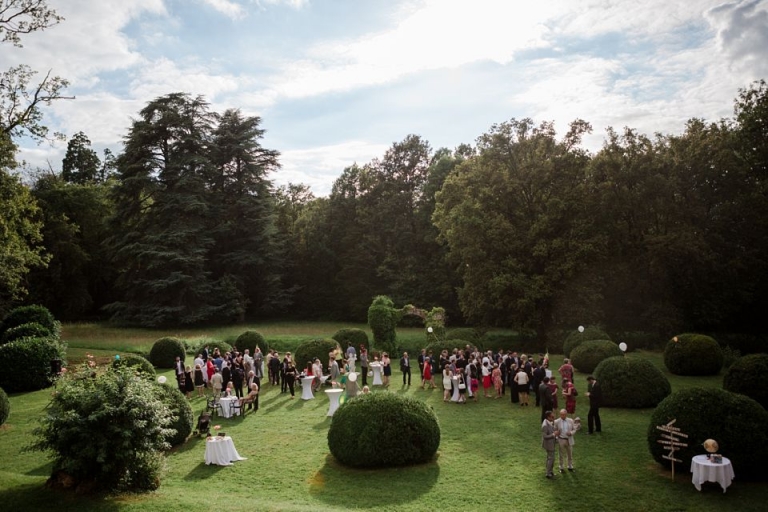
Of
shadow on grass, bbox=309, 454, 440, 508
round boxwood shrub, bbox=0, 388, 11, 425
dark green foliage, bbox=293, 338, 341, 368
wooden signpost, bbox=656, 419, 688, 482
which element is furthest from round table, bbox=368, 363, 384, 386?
Answer: round boxwood shrub, bbox=0, 388, 11, 425

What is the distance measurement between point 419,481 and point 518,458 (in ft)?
9.10

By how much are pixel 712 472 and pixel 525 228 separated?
22817mm

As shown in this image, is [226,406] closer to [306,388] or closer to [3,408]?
[306,388]

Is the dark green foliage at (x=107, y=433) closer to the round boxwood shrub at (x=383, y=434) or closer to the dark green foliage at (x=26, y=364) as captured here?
the round boxwood shrub at (x=383, y=434)

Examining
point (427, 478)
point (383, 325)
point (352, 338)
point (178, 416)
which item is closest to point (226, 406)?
point (178, 416)

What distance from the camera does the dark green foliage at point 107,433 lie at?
987 centimetres

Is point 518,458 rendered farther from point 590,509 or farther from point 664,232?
point 664,232

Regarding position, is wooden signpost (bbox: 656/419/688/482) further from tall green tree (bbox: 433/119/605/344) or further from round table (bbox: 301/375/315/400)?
tall green tree (bbox: 433/119/605/344)

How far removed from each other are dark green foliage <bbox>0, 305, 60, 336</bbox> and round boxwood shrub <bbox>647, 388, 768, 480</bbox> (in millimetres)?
25859

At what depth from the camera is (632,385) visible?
16375mm

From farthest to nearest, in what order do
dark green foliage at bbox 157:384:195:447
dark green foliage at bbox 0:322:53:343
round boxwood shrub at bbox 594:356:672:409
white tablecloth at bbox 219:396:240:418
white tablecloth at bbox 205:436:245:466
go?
dark green foliage at bbox 0:322:53:343 → white tablecloth at bbox 219:396:240:418 → round boxwood shrub at bbox 594:356:672:409 → dark green foliage at bbox 157:384:195:447 → white tablecloth at bbox 205:436:245:466

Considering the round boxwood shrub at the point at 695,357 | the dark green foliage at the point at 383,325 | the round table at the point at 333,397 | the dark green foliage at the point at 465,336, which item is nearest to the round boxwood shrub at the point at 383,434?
the round table at the point at 333,397

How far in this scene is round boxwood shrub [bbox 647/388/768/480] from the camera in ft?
33.4

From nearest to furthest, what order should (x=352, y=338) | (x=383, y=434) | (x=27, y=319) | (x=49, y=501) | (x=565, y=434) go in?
1. (x=49, y=501)
2. (x=565, y=434)
3. (x=383, y=434)
4. (x=27, y=319)
5. (x=352, y=338)
